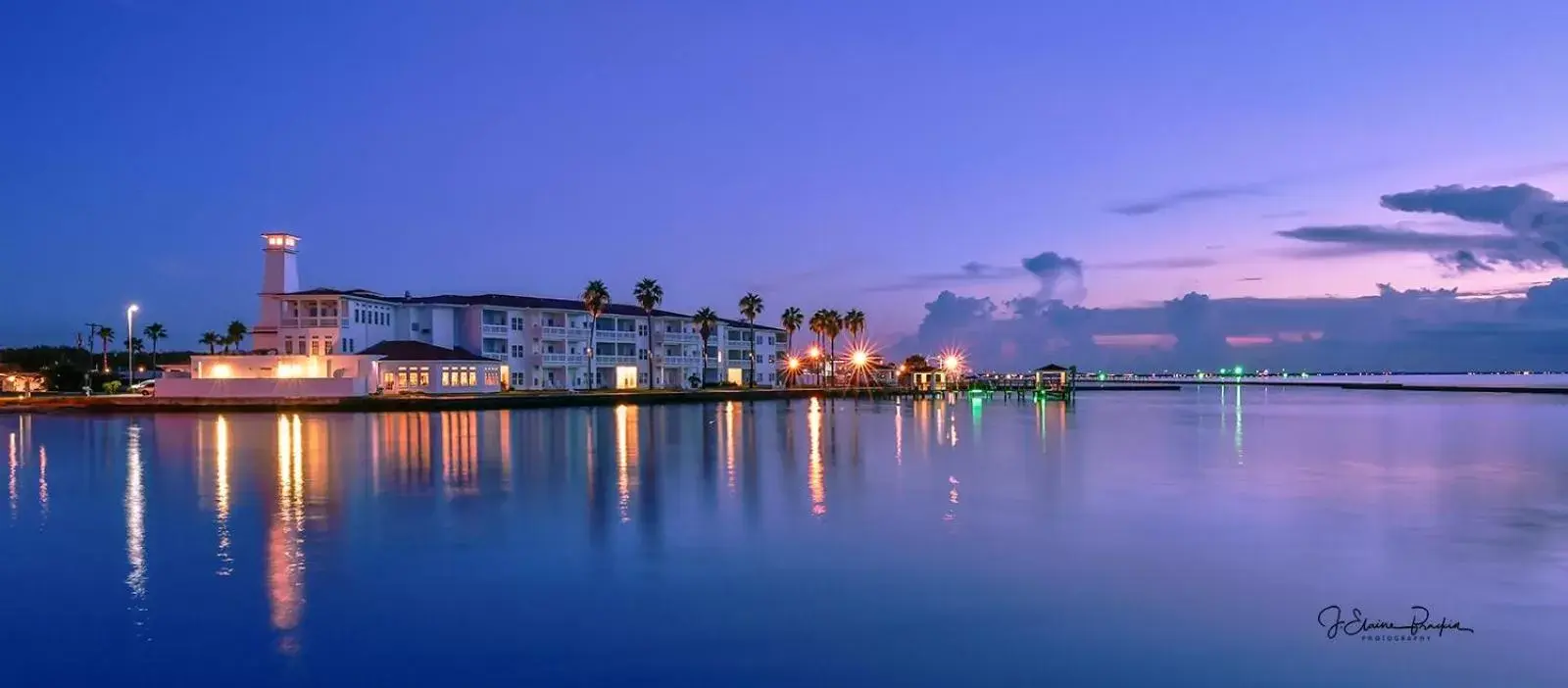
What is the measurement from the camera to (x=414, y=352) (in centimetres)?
6850

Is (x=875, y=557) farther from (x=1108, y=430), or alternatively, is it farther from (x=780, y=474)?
(x=1108, y=430)

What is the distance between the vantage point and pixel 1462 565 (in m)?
15.4

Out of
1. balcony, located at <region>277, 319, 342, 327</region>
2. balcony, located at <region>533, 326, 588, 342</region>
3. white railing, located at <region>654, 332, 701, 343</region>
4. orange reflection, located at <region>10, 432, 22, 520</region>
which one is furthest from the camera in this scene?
white railing, located at <region>654, 332, 701, 343</region>

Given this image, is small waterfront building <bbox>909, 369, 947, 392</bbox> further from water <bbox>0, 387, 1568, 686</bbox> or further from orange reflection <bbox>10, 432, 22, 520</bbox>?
orange reflection <bbox>10, 432, 22, 520</bbox>

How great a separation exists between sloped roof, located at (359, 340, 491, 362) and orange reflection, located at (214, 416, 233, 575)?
90.9 feet

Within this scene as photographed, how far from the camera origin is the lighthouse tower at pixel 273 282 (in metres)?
69.5

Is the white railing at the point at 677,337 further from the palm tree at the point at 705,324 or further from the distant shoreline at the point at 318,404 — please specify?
the distant shoreline at the point at 318,404

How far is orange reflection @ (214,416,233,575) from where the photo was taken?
14.9 metres

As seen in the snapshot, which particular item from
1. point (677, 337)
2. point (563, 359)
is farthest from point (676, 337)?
point (563, 359)

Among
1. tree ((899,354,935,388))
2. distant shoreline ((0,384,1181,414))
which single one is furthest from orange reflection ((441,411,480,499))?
tree ((899,354,935,388))

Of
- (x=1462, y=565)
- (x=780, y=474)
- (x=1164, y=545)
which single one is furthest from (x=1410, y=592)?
(x=780, y=474)

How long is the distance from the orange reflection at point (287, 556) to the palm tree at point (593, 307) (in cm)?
5140
